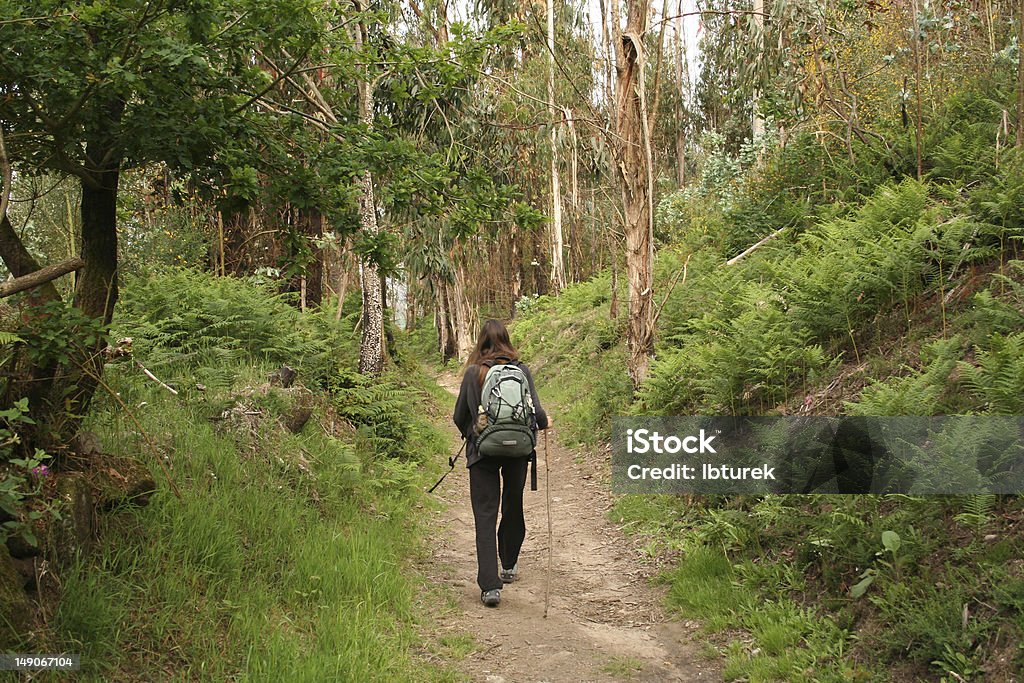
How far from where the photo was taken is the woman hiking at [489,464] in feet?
18.2

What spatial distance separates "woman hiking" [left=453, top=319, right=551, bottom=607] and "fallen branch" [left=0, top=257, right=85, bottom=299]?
256cm

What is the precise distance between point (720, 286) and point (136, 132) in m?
7.24

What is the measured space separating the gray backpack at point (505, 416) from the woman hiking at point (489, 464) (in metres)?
0.03

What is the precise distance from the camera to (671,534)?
6426 mm

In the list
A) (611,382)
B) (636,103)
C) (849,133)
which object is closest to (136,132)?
(636,103)

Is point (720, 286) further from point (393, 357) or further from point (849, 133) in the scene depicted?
point (393, 357)

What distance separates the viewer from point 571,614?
17.9 feet

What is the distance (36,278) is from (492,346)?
9.81 feet

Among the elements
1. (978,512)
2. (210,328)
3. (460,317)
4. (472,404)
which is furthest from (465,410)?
(460,317)

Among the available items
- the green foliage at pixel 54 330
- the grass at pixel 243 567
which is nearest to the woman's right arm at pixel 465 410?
the grass at pixel 243 567

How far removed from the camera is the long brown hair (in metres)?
5.70

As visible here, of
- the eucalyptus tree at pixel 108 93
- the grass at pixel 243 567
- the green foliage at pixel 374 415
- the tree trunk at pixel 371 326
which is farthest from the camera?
the tree trunk at pixel 371 326

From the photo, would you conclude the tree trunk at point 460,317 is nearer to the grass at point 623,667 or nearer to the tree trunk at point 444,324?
the tree trunk at point 444,324

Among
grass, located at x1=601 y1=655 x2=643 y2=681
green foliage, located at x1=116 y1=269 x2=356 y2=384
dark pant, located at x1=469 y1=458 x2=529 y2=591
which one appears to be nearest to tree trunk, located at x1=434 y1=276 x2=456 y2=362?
green foliage, located at x1=116 y1=269 x2=356 y2=384
